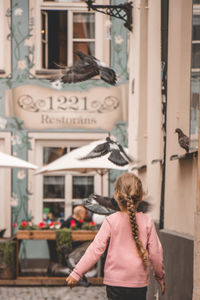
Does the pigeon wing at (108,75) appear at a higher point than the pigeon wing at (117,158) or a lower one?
higher

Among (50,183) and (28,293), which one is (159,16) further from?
(50,183)

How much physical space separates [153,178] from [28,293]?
3381 mm

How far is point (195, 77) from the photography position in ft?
18.6

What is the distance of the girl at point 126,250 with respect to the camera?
462 centimetres

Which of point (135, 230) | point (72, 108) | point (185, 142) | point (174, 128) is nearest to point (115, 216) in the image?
point (135, 230)

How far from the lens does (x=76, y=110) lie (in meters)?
13.9

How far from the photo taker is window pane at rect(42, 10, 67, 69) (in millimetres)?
14062

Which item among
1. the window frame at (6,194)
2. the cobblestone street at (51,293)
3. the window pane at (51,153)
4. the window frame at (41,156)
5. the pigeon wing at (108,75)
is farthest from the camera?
the window pane at (51,153)

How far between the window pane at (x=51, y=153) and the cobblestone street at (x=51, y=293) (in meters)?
3.60

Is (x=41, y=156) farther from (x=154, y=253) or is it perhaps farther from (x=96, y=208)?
(x=154, y=253)

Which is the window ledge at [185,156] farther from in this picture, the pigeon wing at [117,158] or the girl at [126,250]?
the girl at [126,250]

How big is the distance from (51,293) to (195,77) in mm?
5412

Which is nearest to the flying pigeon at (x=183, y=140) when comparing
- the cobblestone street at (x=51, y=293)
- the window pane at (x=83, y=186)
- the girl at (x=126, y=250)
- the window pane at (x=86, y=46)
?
the girl at (x=126, y=250)

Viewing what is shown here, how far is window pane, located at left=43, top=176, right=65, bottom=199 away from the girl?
365 inches
